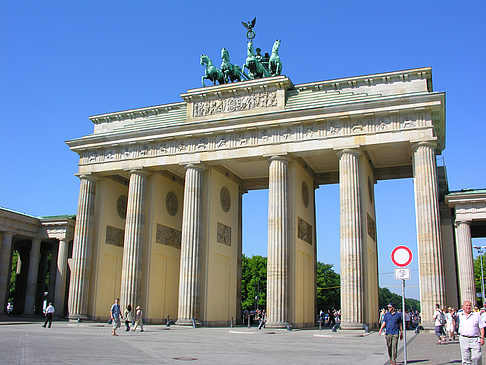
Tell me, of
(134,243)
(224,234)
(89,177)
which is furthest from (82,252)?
(224,234)

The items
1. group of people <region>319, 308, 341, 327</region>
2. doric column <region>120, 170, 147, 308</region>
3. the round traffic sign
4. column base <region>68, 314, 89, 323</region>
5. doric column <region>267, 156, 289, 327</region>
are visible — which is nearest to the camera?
the round traffic sign

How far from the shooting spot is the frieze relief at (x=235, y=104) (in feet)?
120

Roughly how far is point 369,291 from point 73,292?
22260 millimetres

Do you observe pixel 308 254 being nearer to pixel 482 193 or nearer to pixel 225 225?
pixel 225 225

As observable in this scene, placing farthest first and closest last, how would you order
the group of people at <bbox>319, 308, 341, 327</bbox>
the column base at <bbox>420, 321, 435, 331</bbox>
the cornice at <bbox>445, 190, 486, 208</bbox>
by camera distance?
the group of people at <bbox>319, 308, 341, 327</bbox> < the cornice at <bbox>445, 190, 486, 208</bbox> < the column base at <bbox>420, 321, 435, 331</bbox>

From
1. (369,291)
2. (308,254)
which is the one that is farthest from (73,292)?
(369,291)

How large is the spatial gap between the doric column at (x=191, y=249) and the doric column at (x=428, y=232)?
49.1 ft

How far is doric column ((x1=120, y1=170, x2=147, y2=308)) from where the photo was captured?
121 ft

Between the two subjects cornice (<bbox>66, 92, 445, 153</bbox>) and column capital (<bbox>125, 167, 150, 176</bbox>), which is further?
column capital (<bbox>125, 167, 150, 176</bbox>)

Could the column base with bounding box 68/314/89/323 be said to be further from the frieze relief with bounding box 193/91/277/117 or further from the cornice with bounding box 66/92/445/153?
the frieze relief with bounding box 193/91/277/117

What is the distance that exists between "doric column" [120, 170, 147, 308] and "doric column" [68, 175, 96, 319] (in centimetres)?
382

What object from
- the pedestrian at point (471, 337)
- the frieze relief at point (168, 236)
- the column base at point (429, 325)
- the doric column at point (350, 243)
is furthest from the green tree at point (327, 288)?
the pedestrian at point (471, 337)

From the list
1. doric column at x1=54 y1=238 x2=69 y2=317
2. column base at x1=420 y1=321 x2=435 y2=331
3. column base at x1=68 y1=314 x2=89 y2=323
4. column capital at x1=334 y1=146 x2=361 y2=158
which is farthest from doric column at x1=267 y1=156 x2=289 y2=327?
doric column at x1=54 y1=238 x2=69 y2=317

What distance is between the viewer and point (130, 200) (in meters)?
39.0
